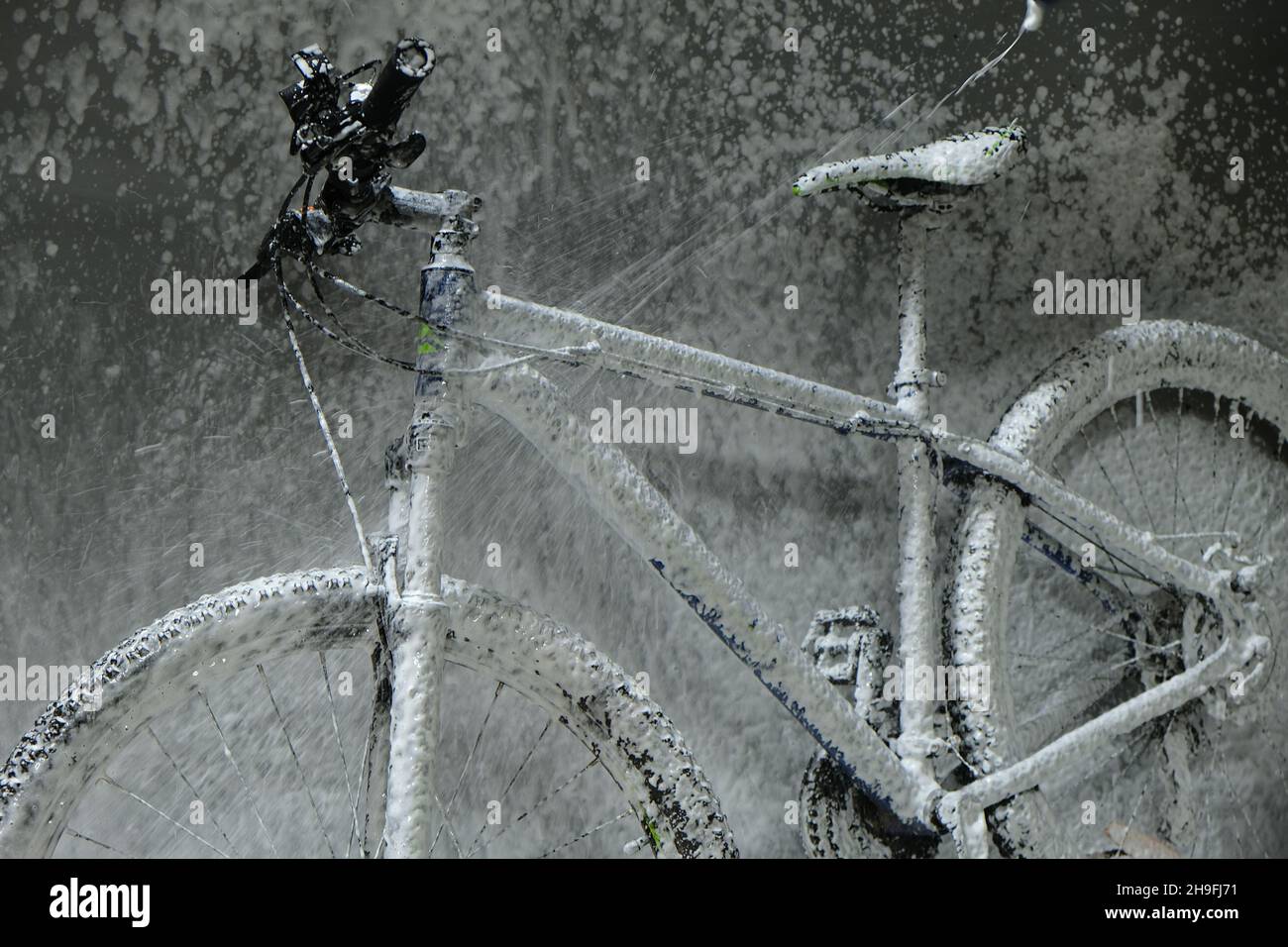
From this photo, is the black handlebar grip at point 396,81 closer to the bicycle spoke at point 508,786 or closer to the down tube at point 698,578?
the down tube at point 698,578

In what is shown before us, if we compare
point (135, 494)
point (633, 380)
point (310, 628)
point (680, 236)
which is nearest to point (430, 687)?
point (310, 628)

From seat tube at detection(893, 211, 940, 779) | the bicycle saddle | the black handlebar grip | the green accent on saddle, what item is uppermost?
the bicycle saddle

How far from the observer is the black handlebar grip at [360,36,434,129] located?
3.93 feet

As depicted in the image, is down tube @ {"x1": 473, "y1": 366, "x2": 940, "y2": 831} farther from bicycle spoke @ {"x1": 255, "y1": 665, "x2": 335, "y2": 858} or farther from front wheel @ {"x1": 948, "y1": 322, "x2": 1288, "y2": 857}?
bicycle spoke @ {"x1": 255, "y1": 665, "x2": 335, "y2": 858}

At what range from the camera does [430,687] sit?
49.7 inches

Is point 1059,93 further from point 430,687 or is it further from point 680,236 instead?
point 430,687

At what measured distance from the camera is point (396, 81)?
1.21m

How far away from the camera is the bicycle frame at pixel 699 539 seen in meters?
1.28

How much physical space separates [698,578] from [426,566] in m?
0.33

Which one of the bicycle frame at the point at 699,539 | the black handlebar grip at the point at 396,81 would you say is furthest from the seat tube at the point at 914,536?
the black handlebar grip at the point at 396,81

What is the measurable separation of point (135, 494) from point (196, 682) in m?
0.40

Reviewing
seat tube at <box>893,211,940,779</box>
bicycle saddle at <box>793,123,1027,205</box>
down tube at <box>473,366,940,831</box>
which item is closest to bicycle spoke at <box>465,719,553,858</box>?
down tube at <box>473,366,940,831</box>

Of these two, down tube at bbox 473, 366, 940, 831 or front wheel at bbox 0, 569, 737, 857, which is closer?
front wheel at bbox 0, 569, 737, 857

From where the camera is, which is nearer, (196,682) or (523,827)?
(196,682)
